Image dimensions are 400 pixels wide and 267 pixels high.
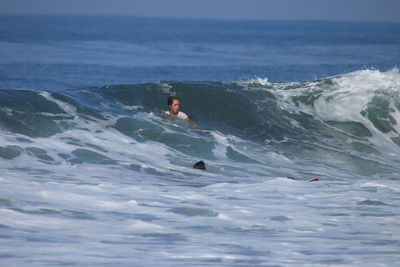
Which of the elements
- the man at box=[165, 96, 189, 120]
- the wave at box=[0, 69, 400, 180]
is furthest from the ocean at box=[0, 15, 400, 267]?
the man at box=[165, 96, 189, 120]

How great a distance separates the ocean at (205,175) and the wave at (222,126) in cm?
4

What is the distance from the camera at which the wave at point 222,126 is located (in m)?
12.5

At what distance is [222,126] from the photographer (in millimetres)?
16078

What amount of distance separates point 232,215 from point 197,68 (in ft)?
84.5

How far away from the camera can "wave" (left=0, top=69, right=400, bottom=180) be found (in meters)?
12.5

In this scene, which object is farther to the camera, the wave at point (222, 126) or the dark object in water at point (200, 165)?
the wave at point (222, 126)

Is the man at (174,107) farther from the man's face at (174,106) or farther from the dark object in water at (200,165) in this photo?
the dark object in water at (200,165)

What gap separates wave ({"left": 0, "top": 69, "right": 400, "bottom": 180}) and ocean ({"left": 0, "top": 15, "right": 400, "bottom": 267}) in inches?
1.7

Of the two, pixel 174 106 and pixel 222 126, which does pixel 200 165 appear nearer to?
pixel 174 106

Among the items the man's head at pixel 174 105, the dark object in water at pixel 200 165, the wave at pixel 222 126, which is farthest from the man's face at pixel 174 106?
the dark object in water at pixel 200 165

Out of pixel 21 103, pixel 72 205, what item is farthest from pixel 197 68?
pixel 72 205

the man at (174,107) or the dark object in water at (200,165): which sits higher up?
the man at (174,107)

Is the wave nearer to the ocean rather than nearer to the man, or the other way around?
the ocean

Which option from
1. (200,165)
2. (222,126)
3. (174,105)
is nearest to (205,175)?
(200,165)
